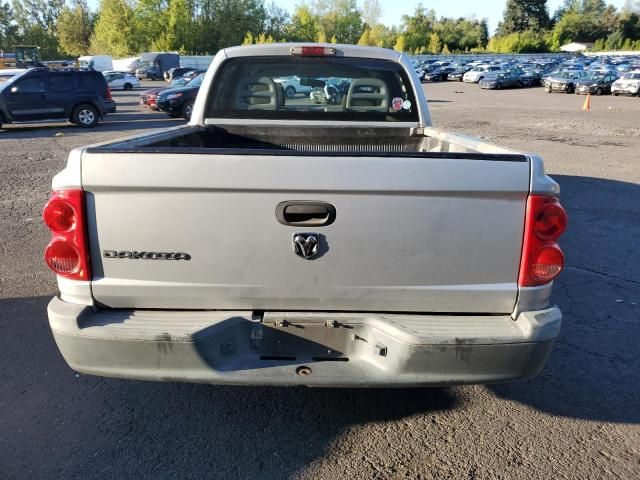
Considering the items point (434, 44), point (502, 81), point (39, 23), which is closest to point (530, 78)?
point (502, 81)

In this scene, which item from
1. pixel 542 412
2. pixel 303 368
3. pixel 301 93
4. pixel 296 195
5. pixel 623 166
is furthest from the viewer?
pixel 623 166

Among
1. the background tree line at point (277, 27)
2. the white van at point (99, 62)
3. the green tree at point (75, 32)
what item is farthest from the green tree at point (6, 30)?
the white van at point (99, 62)

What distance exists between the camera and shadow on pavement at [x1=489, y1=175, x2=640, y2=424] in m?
3.29

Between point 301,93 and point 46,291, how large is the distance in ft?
9.77

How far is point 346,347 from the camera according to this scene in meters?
2.52

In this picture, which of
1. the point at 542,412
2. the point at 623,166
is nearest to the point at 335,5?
the point at 623,166

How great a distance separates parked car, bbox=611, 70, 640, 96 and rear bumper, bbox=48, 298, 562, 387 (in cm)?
3743

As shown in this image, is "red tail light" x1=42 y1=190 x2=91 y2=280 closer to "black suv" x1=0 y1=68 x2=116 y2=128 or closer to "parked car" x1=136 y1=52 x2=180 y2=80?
"black suv" x1=0 y1=68 x2=116 y2=128

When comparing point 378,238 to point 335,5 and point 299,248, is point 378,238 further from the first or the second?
point 335,5

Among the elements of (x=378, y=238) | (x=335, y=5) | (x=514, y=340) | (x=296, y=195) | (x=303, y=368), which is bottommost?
(x=303, y=368)

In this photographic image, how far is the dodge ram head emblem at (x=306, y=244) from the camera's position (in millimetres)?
2391

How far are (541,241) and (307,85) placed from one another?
9.61 ft

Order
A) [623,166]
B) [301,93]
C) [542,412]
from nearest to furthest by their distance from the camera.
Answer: [542,412] < [301,93] < [623,166]

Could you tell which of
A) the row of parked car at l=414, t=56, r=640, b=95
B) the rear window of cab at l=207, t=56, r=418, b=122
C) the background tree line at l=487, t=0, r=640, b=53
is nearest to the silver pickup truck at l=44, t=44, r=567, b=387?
the rear window of cab at l=207, t=56, r=418, b=122
